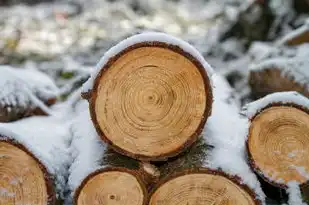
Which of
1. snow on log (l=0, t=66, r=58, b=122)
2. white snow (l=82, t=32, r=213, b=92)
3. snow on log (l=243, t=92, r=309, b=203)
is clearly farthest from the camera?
snow on log (l=0, t=66, r=58, b=122)

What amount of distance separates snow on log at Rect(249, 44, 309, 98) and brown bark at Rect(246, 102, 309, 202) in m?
1.26

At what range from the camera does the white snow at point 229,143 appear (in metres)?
2.22

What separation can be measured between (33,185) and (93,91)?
551mm

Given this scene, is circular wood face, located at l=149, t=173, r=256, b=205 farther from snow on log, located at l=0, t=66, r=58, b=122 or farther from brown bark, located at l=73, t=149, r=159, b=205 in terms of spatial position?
snow on log, located at l=0, t=66, r=58, b=122

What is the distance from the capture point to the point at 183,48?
2176mm

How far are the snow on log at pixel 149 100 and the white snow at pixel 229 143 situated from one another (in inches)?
7.0

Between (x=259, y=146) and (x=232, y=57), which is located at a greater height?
(x=232, y=57)

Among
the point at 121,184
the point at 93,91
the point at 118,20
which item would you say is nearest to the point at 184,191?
the point at 121,184

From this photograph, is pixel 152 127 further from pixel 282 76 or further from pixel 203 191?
pixel 282 76

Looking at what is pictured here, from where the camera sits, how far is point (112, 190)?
7.36 feet

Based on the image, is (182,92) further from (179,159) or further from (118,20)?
→ (118,20)

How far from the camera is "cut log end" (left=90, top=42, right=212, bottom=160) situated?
2.23 metres

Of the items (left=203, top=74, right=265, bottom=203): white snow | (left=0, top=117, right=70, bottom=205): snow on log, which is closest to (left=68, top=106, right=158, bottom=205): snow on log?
(left=0, top=117, right=70, bottom=205): snow on log

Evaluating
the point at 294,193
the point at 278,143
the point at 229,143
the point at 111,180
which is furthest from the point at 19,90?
the point at 294,193
